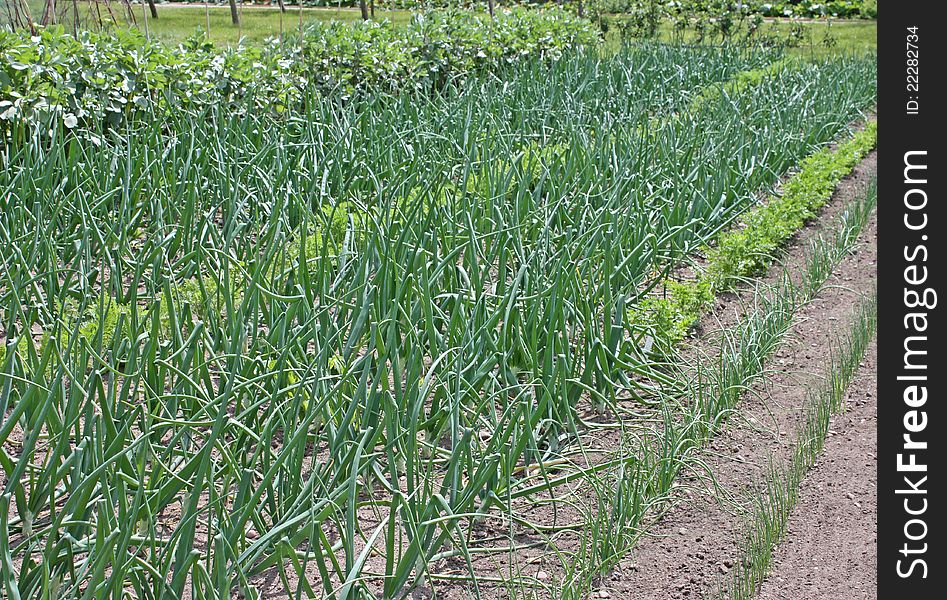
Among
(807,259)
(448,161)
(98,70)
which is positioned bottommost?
(807,259)

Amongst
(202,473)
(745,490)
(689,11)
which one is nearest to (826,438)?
(745,490)

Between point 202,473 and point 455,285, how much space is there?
1.69 metres

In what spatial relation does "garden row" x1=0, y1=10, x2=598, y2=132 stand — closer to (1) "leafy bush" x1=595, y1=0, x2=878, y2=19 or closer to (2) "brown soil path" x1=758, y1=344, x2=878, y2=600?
(2) "brown soil path" x1=758, y1=344, x2=878, y2=600

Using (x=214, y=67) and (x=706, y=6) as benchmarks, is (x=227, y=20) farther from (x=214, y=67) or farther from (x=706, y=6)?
(x=214, y=67)

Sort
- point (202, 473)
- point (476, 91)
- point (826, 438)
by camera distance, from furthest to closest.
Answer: point (476, 91) → point (826, 438) → point (202, 473)

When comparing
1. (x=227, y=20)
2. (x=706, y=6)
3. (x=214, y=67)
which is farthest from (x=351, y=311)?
(x=706, y=6)

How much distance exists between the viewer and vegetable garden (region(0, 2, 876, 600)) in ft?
6.82

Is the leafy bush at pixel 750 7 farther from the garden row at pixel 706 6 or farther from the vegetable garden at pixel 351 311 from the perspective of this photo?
the vegetable garden at pixel 351 311
